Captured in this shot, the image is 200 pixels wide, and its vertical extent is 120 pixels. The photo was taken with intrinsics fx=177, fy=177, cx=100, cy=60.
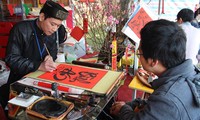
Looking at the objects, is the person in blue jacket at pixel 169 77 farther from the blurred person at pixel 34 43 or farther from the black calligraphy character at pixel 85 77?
the blurred person at pixel 34 43

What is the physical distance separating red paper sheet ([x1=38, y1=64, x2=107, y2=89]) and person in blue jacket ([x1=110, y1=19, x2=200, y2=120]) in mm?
361

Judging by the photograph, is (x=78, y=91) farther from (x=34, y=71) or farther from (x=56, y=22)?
(x=56, y=22)

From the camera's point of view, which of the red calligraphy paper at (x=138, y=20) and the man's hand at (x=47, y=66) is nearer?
the man's hand at (x=47, y=66)

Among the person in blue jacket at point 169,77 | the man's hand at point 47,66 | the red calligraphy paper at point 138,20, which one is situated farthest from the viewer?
the red calligraphy paper at point 138,20

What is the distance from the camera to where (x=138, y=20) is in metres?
1.56

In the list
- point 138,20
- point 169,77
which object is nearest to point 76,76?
point 169,77

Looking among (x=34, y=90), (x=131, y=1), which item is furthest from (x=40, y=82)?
(x=131, y=1)

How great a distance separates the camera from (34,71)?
130cm

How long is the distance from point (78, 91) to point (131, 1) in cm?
142

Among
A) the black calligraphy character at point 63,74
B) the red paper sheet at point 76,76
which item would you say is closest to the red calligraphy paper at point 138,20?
the red paper sheet at point 76,76

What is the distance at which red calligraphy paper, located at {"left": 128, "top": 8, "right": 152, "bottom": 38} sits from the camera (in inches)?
61.1

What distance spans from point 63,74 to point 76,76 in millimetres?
101

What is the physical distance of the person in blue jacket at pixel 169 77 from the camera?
74 cm

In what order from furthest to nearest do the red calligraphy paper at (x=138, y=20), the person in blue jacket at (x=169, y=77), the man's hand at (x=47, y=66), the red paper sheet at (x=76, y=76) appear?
the red calligraphy paper at (x=138, y=20), the man's hand at (x=47, y=66), the red paper sheet at (x=76, y=76), the person in blue jacket at (x=169, y=77)
